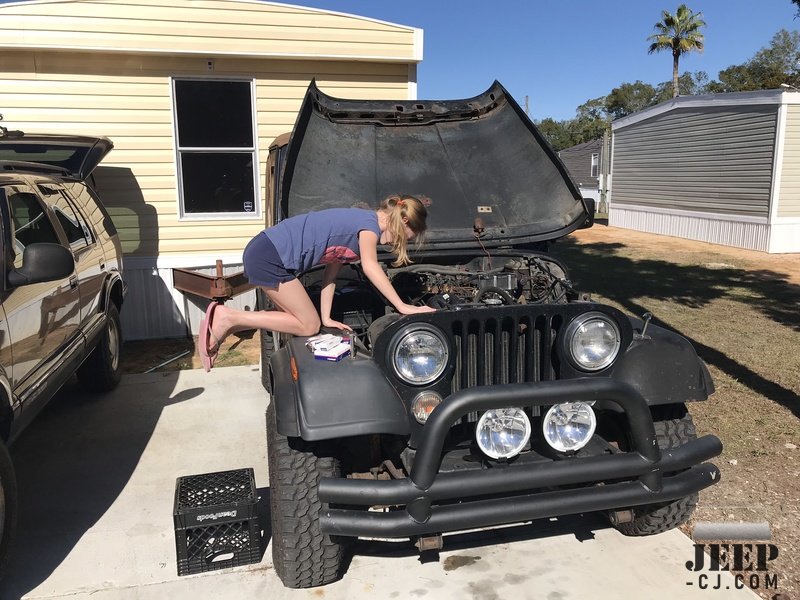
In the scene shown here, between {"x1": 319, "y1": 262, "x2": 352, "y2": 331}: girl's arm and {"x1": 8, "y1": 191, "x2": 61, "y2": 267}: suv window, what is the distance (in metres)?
1.75

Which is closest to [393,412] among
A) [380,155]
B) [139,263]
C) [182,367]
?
[380,155]

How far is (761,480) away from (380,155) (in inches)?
130

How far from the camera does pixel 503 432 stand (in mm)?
2773

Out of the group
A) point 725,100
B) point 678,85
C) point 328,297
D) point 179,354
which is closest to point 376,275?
point 328,297

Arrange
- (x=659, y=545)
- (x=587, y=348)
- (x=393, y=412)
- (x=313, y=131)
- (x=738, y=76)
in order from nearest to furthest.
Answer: (x=393, y=412) < (x=587, y=348) < (x=659, y=545) < (x=313, y=131) < (x=738, y=76)

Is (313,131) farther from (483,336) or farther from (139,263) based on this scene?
(139,263)

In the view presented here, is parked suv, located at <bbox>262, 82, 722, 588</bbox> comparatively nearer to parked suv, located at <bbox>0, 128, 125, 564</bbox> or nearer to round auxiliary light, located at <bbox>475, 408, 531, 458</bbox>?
round auxiliary light, located at <bbox>475, 408, 531, 458</bbox>

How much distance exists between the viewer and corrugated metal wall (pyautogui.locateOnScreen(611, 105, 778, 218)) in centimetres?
1582

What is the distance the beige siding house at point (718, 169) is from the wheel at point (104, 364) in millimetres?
14771

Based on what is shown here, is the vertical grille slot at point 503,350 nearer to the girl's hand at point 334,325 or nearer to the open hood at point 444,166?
the girl's hand at point 334,325

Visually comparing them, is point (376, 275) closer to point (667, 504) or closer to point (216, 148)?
point (667, 504)

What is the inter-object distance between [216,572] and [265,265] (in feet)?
Result: 5.29

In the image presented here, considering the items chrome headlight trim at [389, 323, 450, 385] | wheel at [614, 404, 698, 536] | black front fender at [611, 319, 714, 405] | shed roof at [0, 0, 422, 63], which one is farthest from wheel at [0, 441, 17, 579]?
shed roof at [0, 0, 422, 63]

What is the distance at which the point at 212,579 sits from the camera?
326 cm
